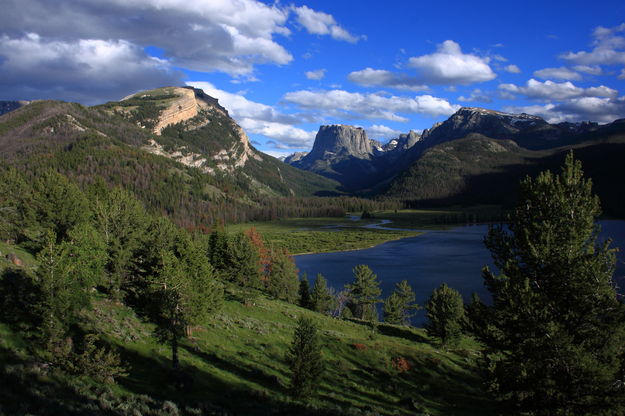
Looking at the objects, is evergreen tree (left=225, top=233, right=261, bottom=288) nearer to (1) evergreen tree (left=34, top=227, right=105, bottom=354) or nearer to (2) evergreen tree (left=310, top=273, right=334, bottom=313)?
(2) evergreen tree (left=310, top=273, right=334, bottom=313)

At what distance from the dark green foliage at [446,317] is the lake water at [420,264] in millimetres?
18811

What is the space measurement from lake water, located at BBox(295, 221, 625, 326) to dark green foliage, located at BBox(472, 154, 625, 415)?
175ft

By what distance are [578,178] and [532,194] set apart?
73.2 inches

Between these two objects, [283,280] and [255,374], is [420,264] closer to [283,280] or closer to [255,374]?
[283,280]

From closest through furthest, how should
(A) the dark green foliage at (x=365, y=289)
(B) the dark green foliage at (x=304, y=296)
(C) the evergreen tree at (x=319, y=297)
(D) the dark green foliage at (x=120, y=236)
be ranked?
(D) the dark green foliage at (x=120, y=236) → (A) the dark green foliage at (x=365, y=289) → (C) the evergreen tree at (x=319, y=297) → (B) the dark green foliage at (x=304, y=296)

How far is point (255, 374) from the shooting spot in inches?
1123

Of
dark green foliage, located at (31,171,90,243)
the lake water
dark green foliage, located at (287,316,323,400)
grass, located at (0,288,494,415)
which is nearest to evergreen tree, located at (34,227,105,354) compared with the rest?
grass, located at (0,288,494,415)

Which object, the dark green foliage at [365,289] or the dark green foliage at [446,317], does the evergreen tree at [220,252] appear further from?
→ the dark green foliage at [446,317]

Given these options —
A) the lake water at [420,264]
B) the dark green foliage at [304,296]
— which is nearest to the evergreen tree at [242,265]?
the dark green foliage at [304,296]

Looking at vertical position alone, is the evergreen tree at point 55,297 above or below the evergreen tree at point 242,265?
above

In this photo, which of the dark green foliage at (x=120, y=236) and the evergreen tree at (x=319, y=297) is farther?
the evergreen tree at (x=319, y=297)

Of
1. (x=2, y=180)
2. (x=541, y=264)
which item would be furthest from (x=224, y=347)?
(x=2, y=180)

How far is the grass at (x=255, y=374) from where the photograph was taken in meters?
18.4

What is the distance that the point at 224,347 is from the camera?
32.6 meters
